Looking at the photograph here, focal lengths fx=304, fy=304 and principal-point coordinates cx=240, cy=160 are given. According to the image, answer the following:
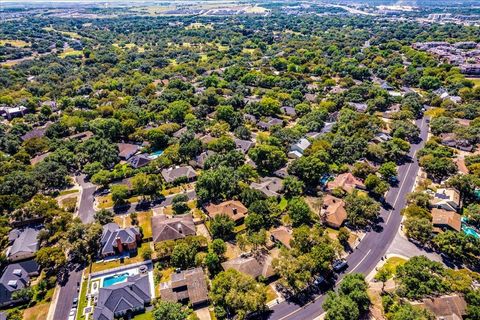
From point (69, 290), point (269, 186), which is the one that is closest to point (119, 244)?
point (69, 290)

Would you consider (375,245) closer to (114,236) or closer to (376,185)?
(376,185)

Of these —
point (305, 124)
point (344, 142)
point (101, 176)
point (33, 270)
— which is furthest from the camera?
point (305, 124)

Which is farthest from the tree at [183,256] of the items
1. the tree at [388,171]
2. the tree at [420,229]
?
the tree at [388,171]

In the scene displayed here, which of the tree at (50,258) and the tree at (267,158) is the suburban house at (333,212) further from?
the tree at (50,258)

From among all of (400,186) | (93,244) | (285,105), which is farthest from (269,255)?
(285,105)

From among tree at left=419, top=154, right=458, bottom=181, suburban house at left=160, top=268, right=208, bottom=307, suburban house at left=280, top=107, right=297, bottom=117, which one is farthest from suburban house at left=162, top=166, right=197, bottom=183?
tree at left=419, top=154, right=458, bottom=181

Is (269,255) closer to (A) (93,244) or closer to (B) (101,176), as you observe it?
(A) (93,244)
